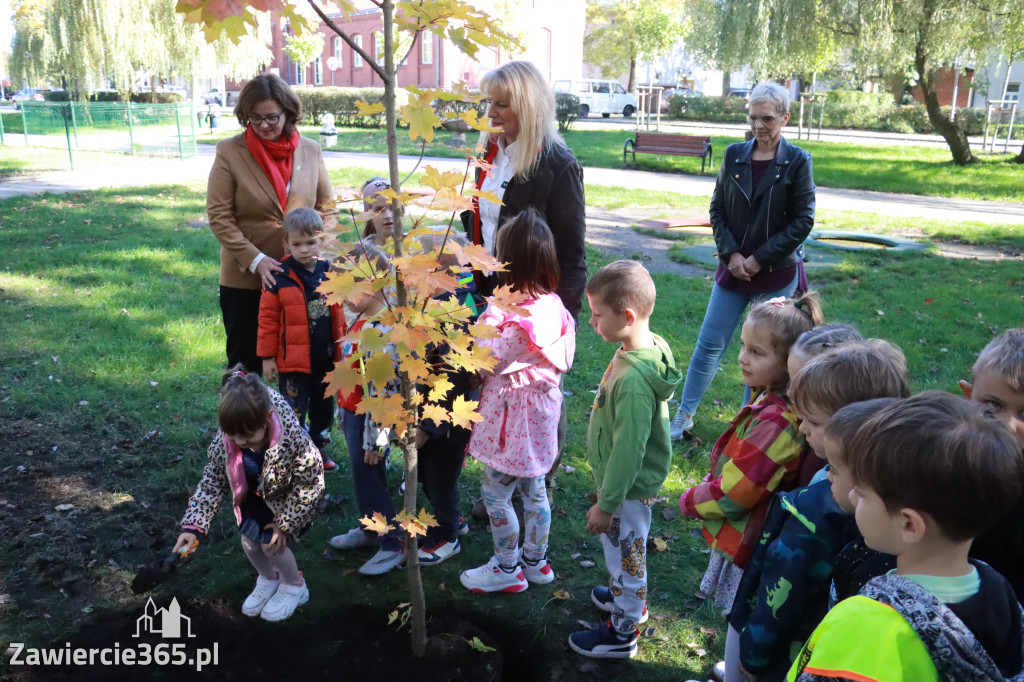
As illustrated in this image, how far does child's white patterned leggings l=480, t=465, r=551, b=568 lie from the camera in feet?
10.5

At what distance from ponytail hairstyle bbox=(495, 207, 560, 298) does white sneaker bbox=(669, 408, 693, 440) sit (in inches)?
81.2

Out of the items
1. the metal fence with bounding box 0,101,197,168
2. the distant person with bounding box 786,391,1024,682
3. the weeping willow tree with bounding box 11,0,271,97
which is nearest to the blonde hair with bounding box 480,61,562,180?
the distant person with bounding box 786,391,1024,682

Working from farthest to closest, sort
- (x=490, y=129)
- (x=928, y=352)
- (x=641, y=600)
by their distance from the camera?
(x=928, y=352) < (x=641, y=600) < (x=490, y=129)

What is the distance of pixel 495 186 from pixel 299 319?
1.23 m

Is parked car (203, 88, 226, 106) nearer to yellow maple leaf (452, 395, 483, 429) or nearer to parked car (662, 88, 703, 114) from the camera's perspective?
parked car (662, 88, 703, 114)

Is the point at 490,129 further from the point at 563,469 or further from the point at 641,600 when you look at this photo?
the point at 563,469

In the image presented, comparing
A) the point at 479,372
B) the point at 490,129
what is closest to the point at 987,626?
the point at 490,129

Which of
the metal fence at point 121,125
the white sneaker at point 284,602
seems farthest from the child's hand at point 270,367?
the metal fence at point 121,125

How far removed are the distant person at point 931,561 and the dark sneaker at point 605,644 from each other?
1.48m

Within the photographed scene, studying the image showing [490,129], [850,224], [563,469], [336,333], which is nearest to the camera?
[490,129]

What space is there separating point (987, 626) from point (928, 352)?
5.42 metres

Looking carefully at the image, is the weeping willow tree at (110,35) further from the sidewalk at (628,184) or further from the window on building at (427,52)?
the window on building at (427,52)

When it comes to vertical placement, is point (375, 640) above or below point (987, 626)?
below

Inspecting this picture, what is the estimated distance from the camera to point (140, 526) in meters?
3.77
